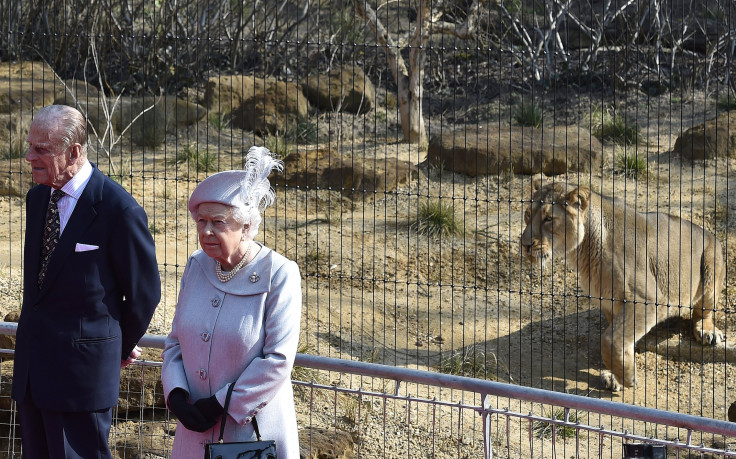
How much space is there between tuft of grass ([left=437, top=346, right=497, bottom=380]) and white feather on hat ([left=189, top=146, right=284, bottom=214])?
500 centimetres

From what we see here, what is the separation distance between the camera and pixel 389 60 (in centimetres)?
1491

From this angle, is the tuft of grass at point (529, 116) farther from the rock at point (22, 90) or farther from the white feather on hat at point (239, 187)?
the white feather on hat at point (239, 187)

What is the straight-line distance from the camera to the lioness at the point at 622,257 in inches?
358

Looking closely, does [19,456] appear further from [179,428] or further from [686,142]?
[686,142]

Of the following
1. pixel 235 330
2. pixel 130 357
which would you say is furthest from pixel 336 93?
pixel 235 330

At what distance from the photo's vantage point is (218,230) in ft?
12.8

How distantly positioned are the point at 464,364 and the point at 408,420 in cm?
348

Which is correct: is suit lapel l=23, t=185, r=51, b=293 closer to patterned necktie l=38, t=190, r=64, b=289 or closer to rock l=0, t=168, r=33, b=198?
patterned necktie l=38, t=190, r=64, b=289

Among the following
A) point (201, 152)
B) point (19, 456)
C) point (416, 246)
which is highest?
point (201, 152)

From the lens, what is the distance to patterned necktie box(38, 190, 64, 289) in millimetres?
4480

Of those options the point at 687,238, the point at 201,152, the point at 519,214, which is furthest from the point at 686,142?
the point at 201,152

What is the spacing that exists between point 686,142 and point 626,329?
204 inches

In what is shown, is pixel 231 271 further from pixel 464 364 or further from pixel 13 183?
pixel 13 183

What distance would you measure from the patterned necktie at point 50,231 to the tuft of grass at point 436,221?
7.17m
